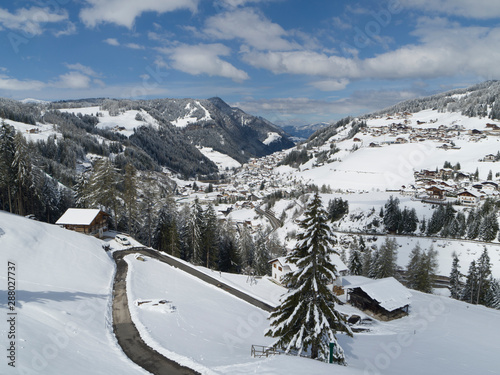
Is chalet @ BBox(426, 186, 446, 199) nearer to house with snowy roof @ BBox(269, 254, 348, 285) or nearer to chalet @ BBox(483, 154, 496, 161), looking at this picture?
chalet @ BBox(483, 154, 496, 161)

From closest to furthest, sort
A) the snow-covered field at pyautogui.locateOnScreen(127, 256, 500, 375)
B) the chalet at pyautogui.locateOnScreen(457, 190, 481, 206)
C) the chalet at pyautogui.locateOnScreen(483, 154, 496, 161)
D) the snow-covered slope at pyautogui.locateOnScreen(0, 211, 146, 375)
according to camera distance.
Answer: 1. the snow-covered slope at pyautogui.locateOnScreen(0, 211, 146, 375)
2. the snow-covered field at pyautogui.locateOnScreen(127, 256, 500, 375)
3. the chalet at pyautogui.locateOnScreen(457, 190, 481, 206)
4. the chalet at pyautogui.locateOnScreen(483, 154, 496, 161)

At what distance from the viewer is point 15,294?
46.2 feet

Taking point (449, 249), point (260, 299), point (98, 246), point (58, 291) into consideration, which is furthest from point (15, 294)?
point (449, 249)

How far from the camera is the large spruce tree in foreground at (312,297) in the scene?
14320 millimetres

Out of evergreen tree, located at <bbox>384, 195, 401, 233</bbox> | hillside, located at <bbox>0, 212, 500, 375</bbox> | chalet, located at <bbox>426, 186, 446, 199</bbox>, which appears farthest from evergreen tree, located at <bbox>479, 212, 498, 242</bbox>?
hillside, located at <bbox>0, 212, 500, 375</bbox>

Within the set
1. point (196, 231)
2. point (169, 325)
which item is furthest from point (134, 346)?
point (196, 231)

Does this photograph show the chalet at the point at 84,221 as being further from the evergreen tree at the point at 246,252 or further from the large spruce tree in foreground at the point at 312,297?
the large spruce tree in foreground at the point at 312,297

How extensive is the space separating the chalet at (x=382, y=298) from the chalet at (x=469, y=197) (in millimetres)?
71430

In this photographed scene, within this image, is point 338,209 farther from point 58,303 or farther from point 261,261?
point 58,303

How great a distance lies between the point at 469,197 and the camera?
87000 millimetres

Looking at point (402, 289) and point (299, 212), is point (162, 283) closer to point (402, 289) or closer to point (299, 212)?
point (402, 289)

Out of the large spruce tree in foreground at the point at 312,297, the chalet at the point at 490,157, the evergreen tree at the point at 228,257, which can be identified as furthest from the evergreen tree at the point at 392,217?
the chalet at the point at 490,157

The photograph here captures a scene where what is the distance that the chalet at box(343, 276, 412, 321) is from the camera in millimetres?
31672

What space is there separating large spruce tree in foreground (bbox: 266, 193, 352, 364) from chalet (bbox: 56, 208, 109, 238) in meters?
28.8
